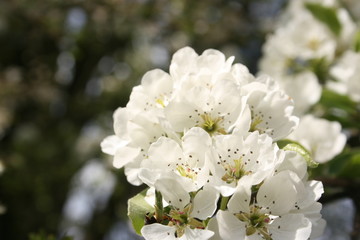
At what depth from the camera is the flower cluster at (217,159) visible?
2.81 ft

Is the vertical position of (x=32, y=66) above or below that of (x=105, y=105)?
above

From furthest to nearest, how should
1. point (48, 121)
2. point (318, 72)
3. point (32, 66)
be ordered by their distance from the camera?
point (48, 121) < point (32, 66) < point (318, 72)

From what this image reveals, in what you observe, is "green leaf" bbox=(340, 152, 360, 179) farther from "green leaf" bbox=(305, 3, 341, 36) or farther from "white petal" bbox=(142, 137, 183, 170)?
"green leaf" bbox=(305, 3, 341, 36)

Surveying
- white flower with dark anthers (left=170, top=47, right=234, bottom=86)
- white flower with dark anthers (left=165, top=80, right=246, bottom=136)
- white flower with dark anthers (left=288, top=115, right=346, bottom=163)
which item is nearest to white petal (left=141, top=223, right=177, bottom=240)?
white flower with dark anthers (left=165, top=80, right=246, bottom=136)

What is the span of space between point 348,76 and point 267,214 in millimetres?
872

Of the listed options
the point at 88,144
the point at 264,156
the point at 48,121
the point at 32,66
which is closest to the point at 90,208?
the point at 88,144

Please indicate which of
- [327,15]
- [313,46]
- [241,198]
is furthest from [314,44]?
[241,198]

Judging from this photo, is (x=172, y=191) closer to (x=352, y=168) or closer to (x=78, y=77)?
(x=352, y=168)

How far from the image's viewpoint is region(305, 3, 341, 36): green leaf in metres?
1.90

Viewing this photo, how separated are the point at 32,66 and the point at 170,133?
3.81 metres

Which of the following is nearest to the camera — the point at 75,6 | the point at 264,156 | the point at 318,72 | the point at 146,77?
the point at 264,156

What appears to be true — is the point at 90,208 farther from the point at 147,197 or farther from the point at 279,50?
the point at 147,197

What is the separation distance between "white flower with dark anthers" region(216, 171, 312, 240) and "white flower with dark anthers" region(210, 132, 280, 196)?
1.0 inches

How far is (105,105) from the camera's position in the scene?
182 inches
